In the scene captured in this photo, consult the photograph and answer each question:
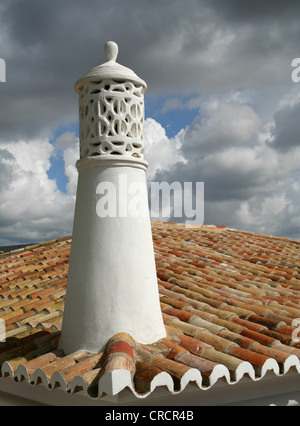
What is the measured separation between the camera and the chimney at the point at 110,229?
4109 mm

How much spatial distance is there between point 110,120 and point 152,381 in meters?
2.57

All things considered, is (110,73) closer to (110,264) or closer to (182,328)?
(110,264)

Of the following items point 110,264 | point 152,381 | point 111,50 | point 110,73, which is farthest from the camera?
point 111,50

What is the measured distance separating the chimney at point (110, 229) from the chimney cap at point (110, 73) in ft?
0.03

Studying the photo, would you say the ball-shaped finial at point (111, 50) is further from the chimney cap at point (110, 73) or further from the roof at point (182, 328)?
the roof at point (182, 328)

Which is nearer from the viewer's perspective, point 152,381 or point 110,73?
point 152,381

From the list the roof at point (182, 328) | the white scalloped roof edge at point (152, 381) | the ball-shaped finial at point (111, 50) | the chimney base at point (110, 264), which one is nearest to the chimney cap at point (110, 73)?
the ball-shaped finial at point (111, 50)

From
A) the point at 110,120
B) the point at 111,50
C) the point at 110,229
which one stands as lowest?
the point at 110,229

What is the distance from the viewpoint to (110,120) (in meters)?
4.32

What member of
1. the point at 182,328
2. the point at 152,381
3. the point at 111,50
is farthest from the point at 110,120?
the point at 152,381

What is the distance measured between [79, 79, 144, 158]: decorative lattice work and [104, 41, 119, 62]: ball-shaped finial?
19.1 inches

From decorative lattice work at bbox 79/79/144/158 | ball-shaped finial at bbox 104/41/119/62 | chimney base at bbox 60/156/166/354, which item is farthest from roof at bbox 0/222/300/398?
ball-shaped finial at bbox 104/41/119/62

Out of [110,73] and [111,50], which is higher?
[111,50]

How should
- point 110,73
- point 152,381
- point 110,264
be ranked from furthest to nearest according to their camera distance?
1. point 110,73
2. point 110,264
3. point 152,381
